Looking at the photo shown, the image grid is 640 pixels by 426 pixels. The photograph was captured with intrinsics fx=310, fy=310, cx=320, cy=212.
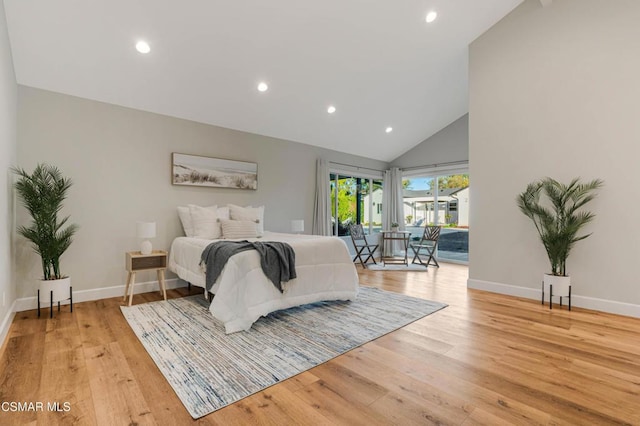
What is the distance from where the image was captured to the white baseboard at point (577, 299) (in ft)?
10.9

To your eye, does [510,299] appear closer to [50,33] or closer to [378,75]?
[378,75]

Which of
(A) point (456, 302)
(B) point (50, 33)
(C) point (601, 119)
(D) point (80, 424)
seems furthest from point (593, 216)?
(B) point (50, 33)

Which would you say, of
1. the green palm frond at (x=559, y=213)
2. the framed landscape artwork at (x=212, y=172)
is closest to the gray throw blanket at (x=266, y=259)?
the framed landscape artwork at (x=212, y=172)

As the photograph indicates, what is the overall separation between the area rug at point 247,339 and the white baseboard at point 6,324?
866mm

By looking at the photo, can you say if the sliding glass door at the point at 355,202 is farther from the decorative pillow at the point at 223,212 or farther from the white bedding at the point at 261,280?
the white bedding at the point at 261,280

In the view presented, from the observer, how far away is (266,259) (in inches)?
118

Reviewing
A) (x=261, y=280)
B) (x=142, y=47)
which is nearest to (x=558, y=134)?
(x=261, y=280)

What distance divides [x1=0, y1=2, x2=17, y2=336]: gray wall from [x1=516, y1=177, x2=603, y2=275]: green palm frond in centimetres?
532

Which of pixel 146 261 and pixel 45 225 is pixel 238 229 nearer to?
pixel 146 261

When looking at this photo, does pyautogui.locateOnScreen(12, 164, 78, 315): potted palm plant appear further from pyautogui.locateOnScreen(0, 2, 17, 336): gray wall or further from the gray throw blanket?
the gray throw blanket

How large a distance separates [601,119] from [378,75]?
2.78 m

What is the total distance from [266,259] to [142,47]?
8.64 feet

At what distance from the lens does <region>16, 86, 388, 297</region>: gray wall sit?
11.4 ft

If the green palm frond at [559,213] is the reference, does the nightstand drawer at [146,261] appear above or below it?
below
